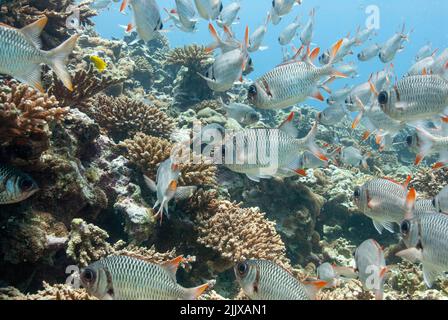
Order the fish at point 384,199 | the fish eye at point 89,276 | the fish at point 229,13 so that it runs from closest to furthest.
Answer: the fish eye at point 89,276 → the fish at point 384,199 → the fish at point 229,13

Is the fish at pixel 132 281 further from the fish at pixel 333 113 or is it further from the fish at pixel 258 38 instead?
the fish at pixel 333 113

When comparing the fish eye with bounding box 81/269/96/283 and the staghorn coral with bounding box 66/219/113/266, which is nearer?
the fish eye with bounding box 81/269/96/283

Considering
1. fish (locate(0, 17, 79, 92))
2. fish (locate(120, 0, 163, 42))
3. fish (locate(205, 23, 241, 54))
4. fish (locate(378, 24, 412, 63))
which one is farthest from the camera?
fish (locate(378, 24, 412, 63))

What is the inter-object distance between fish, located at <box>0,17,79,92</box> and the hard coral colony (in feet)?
0.04

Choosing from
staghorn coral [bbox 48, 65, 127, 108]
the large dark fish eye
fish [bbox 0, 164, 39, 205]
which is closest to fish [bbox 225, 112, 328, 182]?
the large dark fish eye

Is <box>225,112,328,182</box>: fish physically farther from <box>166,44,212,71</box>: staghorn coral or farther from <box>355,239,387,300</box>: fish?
<box>166,44,212,71</box>: staghorn coral

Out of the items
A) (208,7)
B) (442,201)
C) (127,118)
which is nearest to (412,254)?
(442,201)

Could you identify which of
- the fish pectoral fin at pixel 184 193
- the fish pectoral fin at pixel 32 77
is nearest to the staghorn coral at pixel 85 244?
the fish pectoral fin at pixel 184 193

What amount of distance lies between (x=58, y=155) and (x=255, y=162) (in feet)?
7.17

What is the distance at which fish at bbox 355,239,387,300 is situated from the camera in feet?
11.5

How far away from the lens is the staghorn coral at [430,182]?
7.81 m

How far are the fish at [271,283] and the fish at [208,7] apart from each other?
4539mm
